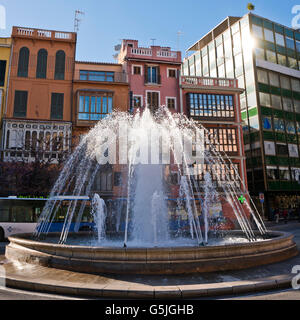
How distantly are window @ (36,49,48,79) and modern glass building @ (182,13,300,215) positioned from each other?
24433 mm

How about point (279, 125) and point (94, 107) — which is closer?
point (94, 107)

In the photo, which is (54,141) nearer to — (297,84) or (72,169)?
(72,169)

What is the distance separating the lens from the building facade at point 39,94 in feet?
80.1

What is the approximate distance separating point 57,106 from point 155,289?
24.8m

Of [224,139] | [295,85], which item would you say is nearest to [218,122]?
[224,139]

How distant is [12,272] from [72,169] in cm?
1765

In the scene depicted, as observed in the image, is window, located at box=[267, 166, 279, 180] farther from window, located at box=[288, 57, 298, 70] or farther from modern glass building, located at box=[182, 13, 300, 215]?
window, located at box=[288, 57, 298, 70]

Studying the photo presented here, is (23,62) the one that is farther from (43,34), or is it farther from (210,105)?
(210,105)

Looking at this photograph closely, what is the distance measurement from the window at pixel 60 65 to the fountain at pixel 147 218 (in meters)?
7.04

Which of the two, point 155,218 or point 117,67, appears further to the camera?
point 117,67

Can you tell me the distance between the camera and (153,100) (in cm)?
2998

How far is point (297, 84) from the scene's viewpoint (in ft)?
130

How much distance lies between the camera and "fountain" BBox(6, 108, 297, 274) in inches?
278
